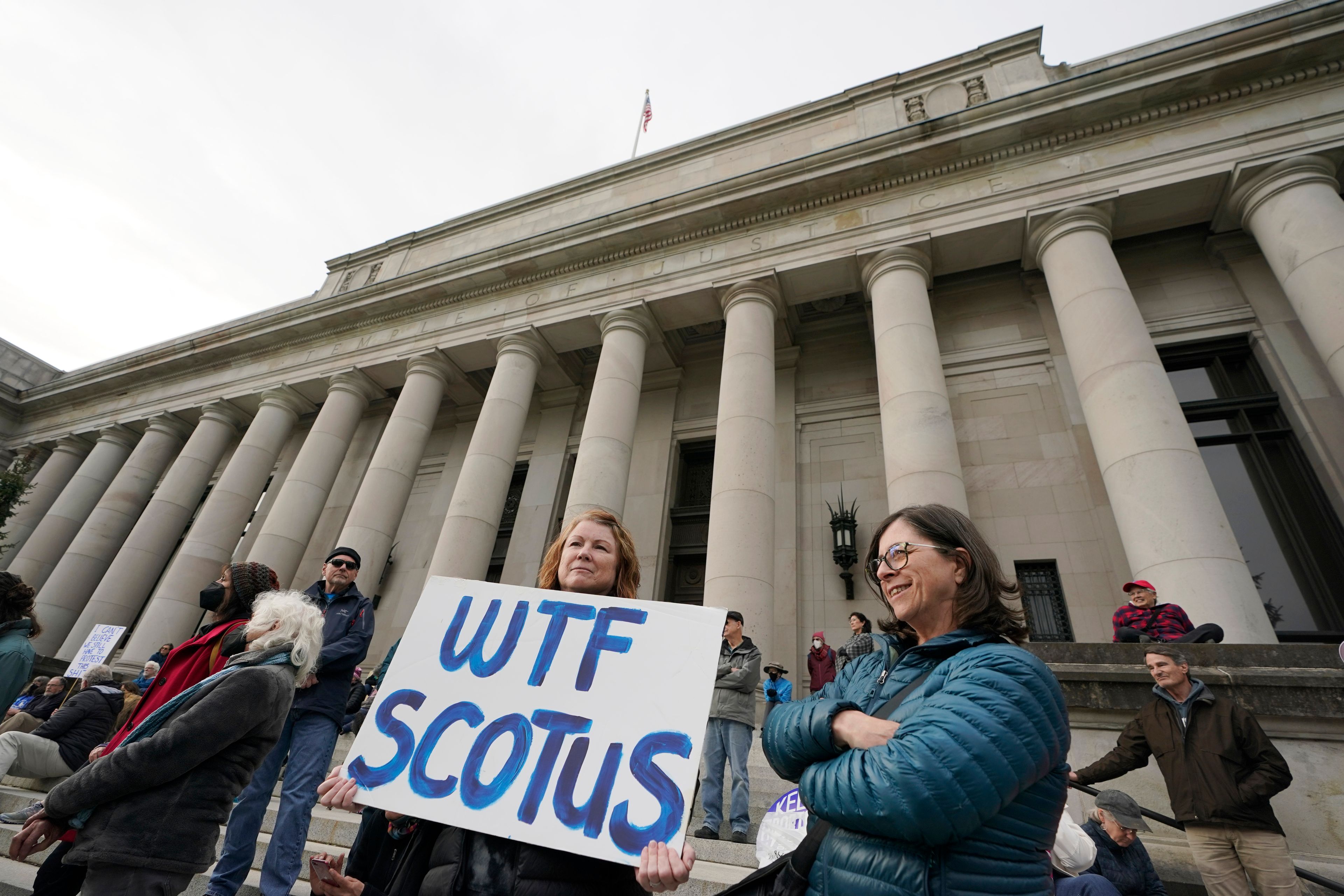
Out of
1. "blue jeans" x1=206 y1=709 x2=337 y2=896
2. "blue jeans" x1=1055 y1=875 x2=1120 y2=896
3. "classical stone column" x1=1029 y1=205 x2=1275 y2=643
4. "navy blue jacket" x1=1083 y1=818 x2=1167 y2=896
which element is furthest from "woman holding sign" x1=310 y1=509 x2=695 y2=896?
"classical stone column" x1=1029 y1=205 x2=1275 y2=643

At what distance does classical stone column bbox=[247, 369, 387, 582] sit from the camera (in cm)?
1538

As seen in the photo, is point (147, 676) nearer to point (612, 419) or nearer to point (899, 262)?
point (612, 419)

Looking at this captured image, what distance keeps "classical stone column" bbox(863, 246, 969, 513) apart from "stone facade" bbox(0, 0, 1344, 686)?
6cm

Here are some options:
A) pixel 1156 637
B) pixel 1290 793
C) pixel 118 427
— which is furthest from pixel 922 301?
pixel 118 427

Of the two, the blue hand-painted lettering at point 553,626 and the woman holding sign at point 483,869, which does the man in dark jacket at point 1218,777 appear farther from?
the blue hand-painted lettering at point 553,626

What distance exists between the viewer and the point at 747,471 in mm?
11391

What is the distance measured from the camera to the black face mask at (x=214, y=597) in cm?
371

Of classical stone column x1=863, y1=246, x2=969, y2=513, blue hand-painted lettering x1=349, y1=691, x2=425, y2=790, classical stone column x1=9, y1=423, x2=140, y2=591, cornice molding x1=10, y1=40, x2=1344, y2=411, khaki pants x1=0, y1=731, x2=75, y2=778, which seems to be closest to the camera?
blue hand-painted lettering x1=349, y1=691, x2=425, y2=790

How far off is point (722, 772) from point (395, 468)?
40.6ft

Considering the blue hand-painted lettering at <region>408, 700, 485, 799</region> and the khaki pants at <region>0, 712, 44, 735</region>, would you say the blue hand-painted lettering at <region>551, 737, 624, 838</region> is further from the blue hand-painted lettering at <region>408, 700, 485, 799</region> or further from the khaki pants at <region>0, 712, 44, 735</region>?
the khaki pants at <region>0, 712, 44, 735</region>

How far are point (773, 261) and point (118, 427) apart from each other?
82.0ft

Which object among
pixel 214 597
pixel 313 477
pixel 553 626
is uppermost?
pixel 313 477

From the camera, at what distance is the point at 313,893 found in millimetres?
1982

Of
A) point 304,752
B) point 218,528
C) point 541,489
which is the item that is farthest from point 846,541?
point 218,528
